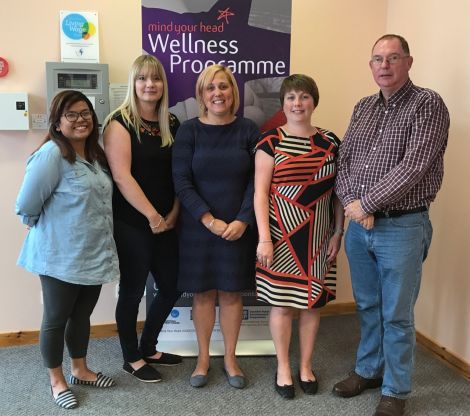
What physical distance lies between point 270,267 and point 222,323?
0.44 metres

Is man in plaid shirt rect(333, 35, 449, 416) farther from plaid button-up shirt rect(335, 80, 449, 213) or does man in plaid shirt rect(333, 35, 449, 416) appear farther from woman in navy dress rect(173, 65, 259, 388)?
woman in navy dress rect(173, 65, 259, 388)

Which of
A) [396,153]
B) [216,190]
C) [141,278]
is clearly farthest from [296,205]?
[141,278]

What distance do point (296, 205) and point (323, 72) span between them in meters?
1.29

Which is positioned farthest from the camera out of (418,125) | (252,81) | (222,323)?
(252,81)

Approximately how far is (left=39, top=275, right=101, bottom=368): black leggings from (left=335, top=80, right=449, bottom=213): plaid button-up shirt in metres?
A: 1.26

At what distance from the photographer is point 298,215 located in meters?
2.08

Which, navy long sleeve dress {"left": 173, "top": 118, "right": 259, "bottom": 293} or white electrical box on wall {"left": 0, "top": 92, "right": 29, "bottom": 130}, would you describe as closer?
navy long sleeve dress {"left": 173, "top": 118, "right": 259, "bottom": 293}

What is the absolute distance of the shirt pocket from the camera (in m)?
1.92

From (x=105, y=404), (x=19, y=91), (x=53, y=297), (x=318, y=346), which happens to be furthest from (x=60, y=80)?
(x=318, y=346)

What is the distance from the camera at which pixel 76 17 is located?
2.54 meters

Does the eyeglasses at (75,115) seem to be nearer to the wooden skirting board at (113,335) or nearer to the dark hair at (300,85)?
the dark hair at (300,85)

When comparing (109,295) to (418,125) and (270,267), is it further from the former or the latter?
(418,125)


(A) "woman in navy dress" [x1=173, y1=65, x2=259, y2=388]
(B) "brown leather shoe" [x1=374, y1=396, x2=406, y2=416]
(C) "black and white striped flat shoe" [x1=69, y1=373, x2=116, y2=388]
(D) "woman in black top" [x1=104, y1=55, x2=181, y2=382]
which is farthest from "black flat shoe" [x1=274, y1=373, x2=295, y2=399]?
(C) "black and white striped flat shoe" [x1=69, y1=373, x2=116, y2=388]

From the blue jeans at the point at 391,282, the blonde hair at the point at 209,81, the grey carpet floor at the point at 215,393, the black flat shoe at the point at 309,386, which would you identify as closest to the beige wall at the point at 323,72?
the grey carpet floor at the point at 215,393
